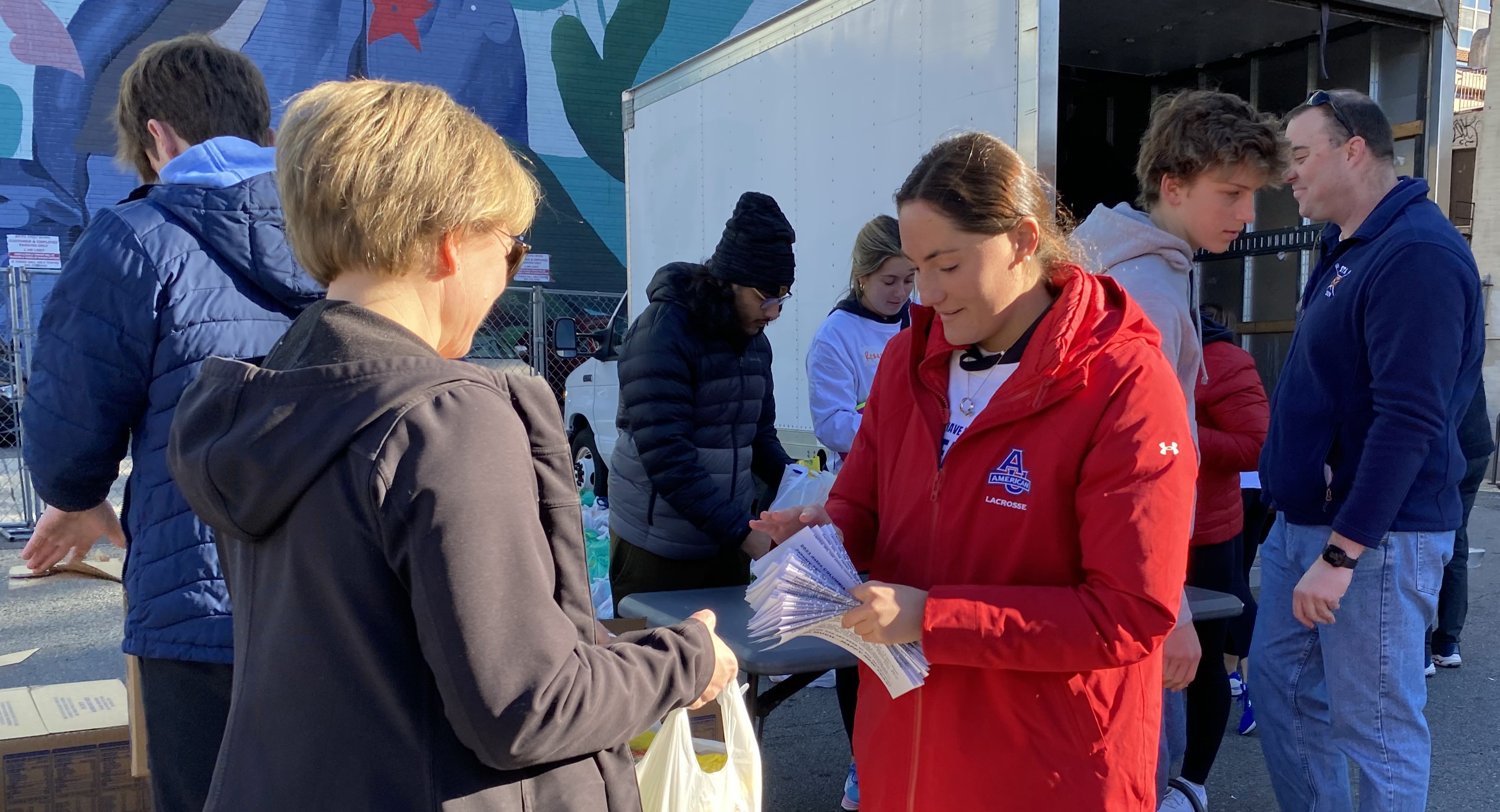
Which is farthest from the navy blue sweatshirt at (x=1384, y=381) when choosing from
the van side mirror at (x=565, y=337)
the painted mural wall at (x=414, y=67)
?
the painted mural wall at (x=414, y=67)

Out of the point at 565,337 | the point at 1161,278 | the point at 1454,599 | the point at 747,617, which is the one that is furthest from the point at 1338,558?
the point at 565,337

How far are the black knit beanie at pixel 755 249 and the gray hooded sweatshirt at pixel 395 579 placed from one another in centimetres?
204

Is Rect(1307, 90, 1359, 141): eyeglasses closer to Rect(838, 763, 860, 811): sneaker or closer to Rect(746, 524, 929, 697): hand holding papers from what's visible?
Rect(746, 524, 929, 697): hand holding papers

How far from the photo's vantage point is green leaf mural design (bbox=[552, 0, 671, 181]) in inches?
722

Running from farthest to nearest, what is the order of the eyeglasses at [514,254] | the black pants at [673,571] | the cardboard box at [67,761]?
the black pants at [673,571], the cardboard box at [67,761], the eyeglasses at [514,254]

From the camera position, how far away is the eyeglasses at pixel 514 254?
1.29 m

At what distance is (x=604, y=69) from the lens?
18.6m

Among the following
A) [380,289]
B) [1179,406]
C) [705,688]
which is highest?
[380,289]

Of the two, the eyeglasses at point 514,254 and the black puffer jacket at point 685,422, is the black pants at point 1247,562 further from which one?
the eyeglasses at point 514,254

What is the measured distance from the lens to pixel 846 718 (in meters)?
3.59

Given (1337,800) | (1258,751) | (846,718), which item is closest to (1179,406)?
(1337,800)

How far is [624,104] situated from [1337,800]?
6548 millimetres

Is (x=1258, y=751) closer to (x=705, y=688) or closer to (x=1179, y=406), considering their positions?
(x=1179, y=406)

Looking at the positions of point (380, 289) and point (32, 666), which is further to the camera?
point (32, 666)
